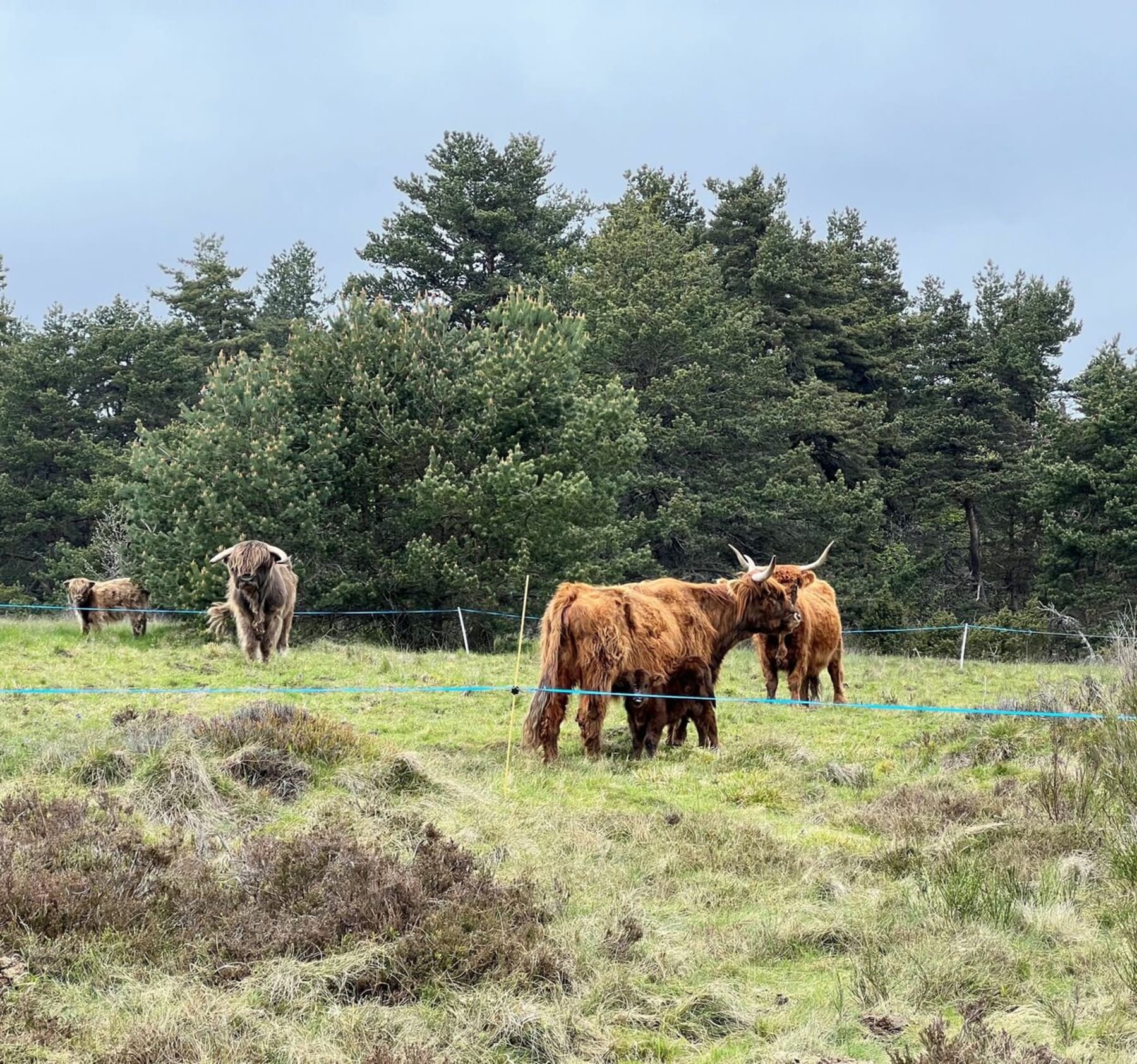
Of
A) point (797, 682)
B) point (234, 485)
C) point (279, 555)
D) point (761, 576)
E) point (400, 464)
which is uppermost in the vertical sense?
point (400, 464)

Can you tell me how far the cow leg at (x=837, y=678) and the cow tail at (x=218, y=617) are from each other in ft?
28.4

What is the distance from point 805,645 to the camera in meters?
12.6

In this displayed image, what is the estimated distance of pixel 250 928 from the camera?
4457 millimetres

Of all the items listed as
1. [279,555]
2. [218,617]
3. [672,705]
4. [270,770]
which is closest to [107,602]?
[218,617]

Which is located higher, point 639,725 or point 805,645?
point 805,645

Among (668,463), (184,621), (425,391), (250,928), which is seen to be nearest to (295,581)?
(184,621)

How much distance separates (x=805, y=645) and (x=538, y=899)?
26.7 ft

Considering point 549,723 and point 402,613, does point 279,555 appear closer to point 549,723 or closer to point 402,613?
point 402,613

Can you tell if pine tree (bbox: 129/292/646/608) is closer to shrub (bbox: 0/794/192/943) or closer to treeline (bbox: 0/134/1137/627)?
treeline (bbox: 0/134/1137/627)

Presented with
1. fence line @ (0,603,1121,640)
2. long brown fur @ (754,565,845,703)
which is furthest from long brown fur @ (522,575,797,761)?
fence line @ (0,603,1121,640)

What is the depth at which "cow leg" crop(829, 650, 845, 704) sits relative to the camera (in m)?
13.6

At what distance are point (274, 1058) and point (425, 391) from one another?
61.7ft

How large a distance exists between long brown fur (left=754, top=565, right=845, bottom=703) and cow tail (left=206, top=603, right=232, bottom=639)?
8140 mm

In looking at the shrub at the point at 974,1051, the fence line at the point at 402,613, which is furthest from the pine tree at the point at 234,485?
the shrub at the point at 974,1051
